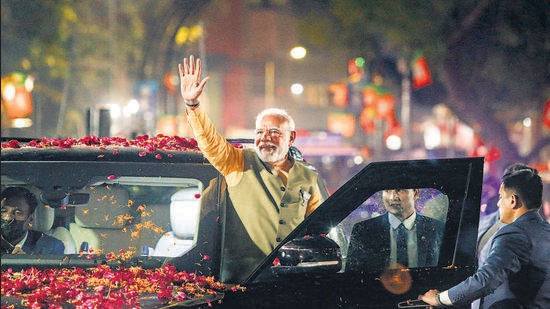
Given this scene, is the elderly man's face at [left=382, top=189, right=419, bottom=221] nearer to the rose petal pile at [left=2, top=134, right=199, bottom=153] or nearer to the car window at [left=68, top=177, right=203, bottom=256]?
the car window at [left=68, top=177, right=203, bottom=256]

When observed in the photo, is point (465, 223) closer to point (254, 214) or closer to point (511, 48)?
point (254, 214)

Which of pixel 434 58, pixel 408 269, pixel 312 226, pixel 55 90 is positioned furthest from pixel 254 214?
pixel 55 90

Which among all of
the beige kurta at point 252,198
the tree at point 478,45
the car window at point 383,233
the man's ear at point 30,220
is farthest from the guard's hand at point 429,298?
the tree at point 478,45

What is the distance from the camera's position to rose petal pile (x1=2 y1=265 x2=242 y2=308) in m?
3.42

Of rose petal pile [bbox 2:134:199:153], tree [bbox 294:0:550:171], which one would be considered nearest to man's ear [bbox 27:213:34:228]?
rose petal pile [bbox 2:134:199:153]

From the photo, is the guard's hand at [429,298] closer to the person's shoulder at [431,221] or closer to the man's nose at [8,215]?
the person's shoulder at [431,221]

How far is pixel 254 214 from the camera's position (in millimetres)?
4215

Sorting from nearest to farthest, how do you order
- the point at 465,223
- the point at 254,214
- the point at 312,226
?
the point at 312,226 < the point at 465,223 < the point at 254,214

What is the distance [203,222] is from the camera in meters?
3.95

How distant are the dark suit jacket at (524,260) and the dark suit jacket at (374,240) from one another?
52 centimetres

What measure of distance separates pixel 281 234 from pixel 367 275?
0.68 meters

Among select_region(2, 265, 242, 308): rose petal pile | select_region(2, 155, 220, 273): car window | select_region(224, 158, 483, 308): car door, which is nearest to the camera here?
select_region(2, 265, 242, 308): rose petal pile

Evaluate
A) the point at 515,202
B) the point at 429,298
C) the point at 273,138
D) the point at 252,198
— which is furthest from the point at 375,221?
the point at 515,202

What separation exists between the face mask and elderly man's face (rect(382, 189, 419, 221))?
6.98 feet
